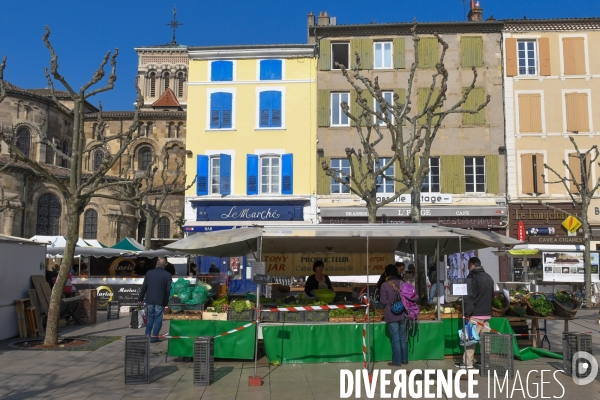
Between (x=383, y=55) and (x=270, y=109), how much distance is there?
5764 millimetres

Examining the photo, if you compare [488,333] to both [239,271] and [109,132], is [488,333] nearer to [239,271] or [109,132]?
[239,271]

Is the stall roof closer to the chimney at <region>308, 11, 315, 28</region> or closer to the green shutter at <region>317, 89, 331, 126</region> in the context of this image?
the green shutter at <region>317, 89, 331, 126</region>

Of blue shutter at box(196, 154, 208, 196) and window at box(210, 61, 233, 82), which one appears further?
window at box(210, 61, 233, 82)

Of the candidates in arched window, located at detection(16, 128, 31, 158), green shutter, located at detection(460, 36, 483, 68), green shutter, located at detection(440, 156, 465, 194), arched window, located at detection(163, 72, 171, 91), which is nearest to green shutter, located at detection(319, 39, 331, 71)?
green shutter, located at detection(460, 36, 483, 68)

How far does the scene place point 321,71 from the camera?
1132 inches

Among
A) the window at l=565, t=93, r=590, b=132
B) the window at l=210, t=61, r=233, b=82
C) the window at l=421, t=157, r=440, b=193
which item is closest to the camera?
the window at l=565, t=93, r=590, b=132

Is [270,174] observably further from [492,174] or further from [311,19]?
[492,174]

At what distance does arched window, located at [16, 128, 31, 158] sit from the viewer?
128ft

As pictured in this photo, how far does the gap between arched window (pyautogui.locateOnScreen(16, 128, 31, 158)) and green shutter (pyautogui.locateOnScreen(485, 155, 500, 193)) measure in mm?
28159

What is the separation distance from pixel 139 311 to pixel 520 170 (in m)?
18.4

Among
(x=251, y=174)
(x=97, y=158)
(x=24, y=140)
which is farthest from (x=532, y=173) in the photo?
(x=97, y=158)

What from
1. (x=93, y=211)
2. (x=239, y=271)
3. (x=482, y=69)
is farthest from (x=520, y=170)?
(x=93, y=211)

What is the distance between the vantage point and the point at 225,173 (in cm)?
2861

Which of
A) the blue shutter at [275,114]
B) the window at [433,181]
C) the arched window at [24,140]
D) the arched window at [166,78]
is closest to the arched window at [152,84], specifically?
the arched window at [166,78]
